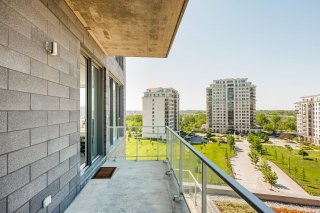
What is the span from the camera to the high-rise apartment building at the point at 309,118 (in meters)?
59.0

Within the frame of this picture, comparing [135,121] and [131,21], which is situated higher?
[131,21]

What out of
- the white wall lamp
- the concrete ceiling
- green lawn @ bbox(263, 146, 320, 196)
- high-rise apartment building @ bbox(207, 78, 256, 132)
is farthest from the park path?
high-rise apartment building @ bbox(207, 78, 256, 132)

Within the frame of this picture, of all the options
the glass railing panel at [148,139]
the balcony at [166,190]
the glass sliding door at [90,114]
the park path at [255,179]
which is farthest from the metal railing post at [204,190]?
→ the park path at [255,179]

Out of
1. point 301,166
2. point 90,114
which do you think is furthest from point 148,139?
point 301,166

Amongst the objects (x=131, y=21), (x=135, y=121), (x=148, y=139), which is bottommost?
(x=135, y=121)

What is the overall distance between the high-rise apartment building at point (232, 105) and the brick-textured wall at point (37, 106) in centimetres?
7236

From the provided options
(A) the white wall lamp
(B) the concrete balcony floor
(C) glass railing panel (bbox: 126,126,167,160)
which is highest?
Result: (A) the white wall lamp

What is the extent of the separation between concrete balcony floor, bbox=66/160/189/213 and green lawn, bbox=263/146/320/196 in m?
31.7

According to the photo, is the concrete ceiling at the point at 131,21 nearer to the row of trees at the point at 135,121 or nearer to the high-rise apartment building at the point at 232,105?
the row of trees at the point at 135,121

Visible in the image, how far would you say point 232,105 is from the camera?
230 ft

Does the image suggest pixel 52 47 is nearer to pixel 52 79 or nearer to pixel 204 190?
pixel 52 79

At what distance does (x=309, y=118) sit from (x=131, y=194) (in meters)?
79.3

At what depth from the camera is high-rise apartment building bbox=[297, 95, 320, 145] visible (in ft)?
193

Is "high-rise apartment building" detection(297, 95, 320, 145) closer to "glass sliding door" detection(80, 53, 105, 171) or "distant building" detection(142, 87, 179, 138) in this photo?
"distant building" detection(142, 87, 179, 138)
